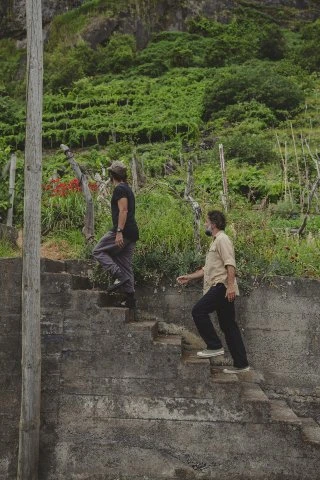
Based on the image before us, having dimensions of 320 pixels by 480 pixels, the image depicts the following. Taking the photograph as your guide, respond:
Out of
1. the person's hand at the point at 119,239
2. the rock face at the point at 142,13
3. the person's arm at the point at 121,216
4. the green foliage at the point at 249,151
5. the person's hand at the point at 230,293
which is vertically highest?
the rock face at the point at 142,13

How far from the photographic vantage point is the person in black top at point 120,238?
250 inches

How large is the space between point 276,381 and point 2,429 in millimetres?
3189

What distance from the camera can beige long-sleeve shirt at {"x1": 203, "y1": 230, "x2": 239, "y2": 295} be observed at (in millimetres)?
6094

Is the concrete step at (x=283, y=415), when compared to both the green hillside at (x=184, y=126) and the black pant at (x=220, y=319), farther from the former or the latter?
the green hillside at (x=184, y=126)

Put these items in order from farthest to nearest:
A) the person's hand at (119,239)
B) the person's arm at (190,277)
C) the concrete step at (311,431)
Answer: the person's arm at (190,277), the person's hand at (119,239), the concrete step at (311,431)

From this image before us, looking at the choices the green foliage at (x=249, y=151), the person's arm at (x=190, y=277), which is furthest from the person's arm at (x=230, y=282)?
the green foliage at (x=249, y=151)

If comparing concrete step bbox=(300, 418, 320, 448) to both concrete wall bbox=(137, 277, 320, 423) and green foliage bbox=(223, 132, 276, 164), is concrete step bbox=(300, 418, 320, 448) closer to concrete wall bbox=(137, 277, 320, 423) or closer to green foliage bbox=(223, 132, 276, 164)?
concrete wall bbox=(137, 277, 320, 423)

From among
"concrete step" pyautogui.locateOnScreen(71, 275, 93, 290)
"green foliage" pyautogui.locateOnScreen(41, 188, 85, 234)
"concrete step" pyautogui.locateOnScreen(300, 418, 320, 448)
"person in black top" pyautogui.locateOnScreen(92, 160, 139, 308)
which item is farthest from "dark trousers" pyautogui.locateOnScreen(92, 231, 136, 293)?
"green foliage" pyautogui.locateOnScreen(41, 188, 85, 234)

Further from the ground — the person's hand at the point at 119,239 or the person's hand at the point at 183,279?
the person's hand at the point at 119,239

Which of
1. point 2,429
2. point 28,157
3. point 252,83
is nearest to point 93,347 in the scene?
point 2,429

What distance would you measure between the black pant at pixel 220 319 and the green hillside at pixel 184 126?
84 cm

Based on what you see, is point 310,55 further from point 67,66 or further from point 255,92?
point 67,66

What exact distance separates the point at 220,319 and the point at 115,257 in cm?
136

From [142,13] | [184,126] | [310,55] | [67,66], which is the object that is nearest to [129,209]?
[184,126]
